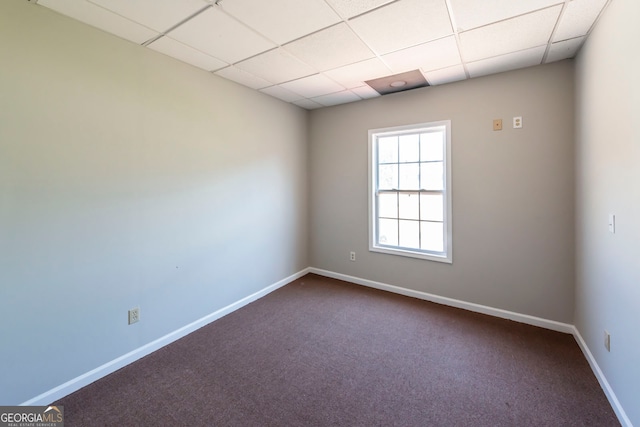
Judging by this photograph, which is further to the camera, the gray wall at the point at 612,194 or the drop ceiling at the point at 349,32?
the drop ceiling at the point at 349,32

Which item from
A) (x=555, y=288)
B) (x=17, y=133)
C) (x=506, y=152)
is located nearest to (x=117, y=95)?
(x=17, y=133)

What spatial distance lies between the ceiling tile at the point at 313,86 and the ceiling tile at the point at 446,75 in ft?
3.20

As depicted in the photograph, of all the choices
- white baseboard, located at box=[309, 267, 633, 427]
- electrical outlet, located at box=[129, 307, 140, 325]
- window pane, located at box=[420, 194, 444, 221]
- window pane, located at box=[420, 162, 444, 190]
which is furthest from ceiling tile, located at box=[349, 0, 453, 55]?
electrical outlet, located at box=[129, 307, 140, 325]

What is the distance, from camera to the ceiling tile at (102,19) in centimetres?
167

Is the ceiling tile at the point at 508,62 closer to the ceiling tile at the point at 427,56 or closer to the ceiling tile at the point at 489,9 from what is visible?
the ceiling tile at the point at 427,56

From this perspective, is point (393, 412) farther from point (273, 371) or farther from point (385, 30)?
point (385, 30)

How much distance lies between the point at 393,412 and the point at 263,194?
257 cm

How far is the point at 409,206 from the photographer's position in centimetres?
342

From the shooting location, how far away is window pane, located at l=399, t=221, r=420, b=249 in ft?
11.1

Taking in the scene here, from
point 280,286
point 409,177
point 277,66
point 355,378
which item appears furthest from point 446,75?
point 280,286

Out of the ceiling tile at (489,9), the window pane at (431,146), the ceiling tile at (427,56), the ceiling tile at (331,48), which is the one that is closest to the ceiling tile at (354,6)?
the ceiling tile at (331,48)

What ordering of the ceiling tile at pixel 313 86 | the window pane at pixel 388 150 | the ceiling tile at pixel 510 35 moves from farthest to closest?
the window pane at pixel 388 150, the ceiling tile at pixel 313 86, the ceiling tile at pixel 510 35

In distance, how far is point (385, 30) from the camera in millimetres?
1959

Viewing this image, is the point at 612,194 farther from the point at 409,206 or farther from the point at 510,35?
the point at 409,206
